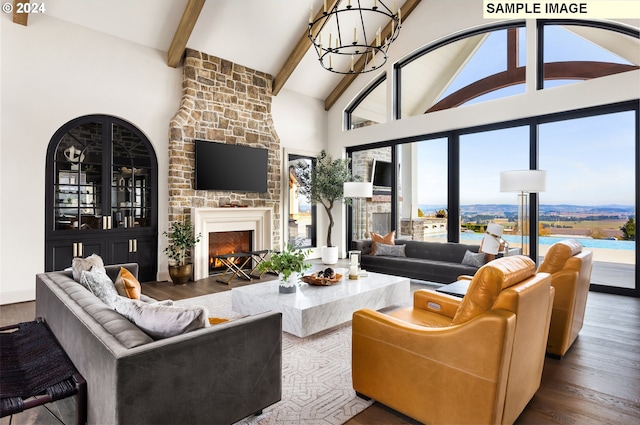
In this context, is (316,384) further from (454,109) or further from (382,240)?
(454,109)

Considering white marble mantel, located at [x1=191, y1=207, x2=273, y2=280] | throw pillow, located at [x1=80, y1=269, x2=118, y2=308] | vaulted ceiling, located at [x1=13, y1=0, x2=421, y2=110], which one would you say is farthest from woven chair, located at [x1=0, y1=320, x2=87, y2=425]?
vaulted ceiling, located at [x1=13, y1=0, x2=421, y2=110]

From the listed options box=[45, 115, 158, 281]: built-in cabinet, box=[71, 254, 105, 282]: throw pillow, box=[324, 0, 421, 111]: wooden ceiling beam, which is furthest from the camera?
box=[324, 0, 421, 111]: wooden ceiling beam

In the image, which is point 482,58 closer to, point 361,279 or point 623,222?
point 623,222

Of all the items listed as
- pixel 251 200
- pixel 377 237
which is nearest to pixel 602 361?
pixel 377 237

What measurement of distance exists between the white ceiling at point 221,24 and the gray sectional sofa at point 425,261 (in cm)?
403

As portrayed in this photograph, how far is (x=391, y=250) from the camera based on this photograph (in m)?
6.32

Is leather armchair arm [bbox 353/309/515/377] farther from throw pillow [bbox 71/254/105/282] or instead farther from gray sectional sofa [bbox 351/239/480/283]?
gray sectional sofa [bbox 351/239/480/283]

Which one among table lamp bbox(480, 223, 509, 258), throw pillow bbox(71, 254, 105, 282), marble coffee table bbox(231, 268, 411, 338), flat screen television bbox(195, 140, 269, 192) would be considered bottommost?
marble coffee table bbox(231, 268, 411, 338)

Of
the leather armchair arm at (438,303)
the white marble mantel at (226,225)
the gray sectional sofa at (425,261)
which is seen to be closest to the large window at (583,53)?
the gray sectional sofa at (425,261)

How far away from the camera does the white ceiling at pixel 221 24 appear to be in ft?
16.7

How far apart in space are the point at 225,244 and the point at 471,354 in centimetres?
575

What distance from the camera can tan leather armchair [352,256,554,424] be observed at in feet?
5.56

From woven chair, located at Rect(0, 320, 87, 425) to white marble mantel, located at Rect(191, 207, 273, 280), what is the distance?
3.87m

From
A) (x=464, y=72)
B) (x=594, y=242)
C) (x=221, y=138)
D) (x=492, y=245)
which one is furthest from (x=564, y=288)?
(x=221, y=138)
